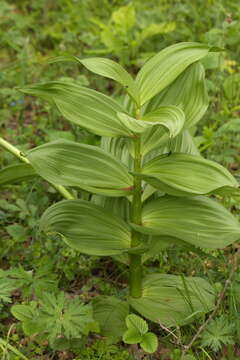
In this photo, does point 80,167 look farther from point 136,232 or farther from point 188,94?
point 188,94

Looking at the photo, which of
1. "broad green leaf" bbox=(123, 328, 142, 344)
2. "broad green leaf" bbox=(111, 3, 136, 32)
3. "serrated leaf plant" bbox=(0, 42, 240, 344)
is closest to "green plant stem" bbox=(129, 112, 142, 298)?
"serrated leaf plant" bbox=(0, 42, 240, 344)

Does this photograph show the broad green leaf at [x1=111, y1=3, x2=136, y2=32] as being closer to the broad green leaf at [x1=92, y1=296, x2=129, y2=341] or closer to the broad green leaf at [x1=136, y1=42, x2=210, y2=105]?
the broad green leaf at [x1=136, y1=42, x2=210, y2=105]

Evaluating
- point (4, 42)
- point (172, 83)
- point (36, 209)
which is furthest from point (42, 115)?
point (172, 83)

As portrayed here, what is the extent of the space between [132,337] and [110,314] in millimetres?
276

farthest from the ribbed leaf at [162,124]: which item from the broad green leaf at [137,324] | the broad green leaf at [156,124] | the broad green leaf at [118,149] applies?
the broad green leaf at [137,324]

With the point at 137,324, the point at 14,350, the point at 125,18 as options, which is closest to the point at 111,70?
the point at 137,324

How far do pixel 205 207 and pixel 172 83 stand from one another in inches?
19.0

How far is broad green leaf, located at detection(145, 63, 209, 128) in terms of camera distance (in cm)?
196

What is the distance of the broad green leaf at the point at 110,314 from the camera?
201 cm

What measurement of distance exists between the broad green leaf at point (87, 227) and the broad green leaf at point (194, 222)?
0.37 feet

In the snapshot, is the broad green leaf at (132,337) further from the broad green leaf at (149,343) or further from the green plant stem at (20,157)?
the green plant stem at (20,157)

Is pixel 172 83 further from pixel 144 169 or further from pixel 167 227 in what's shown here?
pixel 167 227

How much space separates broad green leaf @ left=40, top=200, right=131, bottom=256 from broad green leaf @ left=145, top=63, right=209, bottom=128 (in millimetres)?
429

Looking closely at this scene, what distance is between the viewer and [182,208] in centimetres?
189
